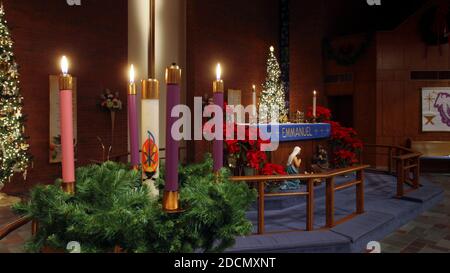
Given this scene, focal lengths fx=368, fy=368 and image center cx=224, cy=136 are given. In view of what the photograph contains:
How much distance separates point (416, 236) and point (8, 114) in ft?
20.1

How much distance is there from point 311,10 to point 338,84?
2.47 metres

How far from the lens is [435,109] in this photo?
32.7ft

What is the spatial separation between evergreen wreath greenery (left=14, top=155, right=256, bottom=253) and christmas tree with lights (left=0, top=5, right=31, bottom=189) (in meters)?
5.29

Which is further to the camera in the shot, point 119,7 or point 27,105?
point 119,7

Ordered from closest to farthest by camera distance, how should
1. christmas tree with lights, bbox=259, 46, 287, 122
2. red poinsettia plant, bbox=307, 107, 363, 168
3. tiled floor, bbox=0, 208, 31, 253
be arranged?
tiled floor, bbox=0, 208, 31, 253
red poinsettia plant, bbox=307, 107, 363, 168
christmas tree with lights, bbox=259, 46, 287, 122

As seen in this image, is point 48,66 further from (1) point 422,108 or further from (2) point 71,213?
(1) point 422,108

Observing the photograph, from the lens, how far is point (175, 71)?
3.57ft

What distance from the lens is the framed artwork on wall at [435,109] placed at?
994cm

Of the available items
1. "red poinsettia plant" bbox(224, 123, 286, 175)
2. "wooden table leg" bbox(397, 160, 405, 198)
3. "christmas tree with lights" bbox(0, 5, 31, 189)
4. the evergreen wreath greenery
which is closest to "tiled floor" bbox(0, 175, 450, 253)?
"wooden table leg" bbox(397, 160, 405, 198)

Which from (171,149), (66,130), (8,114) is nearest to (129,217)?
(171,149)

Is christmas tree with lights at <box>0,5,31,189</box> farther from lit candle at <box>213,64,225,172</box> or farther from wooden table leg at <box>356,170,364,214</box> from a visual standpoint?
lit candle at <box>213,64,225,172</box>

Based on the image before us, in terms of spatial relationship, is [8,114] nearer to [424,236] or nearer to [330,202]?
[330,202]

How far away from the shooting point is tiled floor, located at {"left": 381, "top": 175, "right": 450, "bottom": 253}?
163 inches
